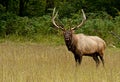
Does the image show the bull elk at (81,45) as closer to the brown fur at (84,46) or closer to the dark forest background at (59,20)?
the brown fur at (84,46)

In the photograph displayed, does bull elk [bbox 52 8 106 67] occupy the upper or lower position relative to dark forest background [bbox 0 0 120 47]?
upper

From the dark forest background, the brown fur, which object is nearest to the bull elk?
the brown fur

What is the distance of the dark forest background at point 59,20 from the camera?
21.9 m

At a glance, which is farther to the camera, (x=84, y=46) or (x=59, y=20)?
(x=59, y=20)

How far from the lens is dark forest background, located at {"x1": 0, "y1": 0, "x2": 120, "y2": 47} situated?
2194 centimetres

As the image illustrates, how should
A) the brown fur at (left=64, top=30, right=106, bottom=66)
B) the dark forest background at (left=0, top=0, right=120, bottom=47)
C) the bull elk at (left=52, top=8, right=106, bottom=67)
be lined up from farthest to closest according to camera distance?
the dark forest background at (left=0, top=0, right=120, bottom=47)
the brown fur at (left=64, top=30, right=106, bottom=66)
the bull elk at (left=52, top=8, right=106, bottom=67)

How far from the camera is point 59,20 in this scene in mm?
22391

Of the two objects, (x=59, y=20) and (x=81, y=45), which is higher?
(x=81, y=45)

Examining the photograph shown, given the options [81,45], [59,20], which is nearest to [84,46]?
[81,45]

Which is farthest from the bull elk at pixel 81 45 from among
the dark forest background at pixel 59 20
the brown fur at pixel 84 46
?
the dark forest background at pixel 59 20

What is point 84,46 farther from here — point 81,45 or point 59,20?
point 59,20

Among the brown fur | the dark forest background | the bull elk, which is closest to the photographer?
the bull elk

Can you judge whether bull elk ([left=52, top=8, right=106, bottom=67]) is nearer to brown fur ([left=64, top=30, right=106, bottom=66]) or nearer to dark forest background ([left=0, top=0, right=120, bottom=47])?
brown fur ([left=64, top=30, right=106, bottom=66])

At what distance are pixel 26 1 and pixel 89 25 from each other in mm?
7620
